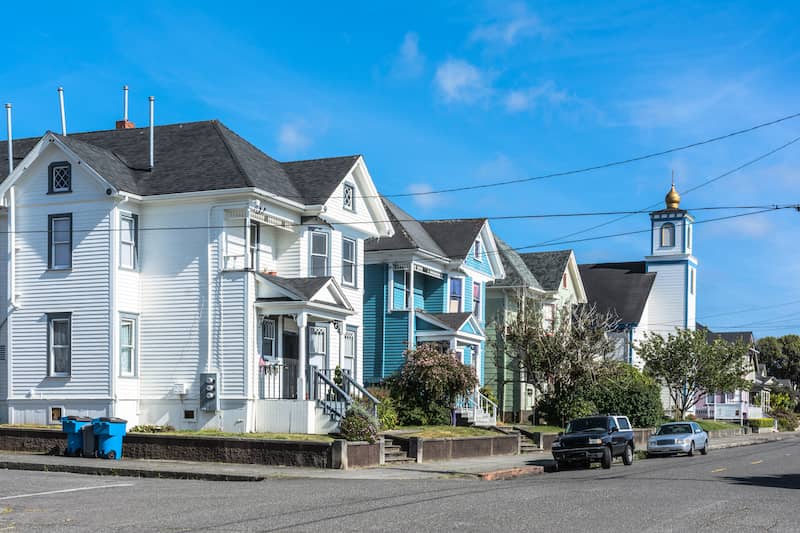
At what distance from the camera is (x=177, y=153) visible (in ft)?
109

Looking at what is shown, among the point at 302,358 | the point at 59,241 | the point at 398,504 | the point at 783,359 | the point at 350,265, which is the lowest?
the point at 783,359

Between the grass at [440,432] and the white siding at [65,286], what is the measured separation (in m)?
9.37

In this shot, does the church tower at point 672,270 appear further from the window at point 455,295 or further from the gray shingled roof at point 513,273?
the window at point 455,295

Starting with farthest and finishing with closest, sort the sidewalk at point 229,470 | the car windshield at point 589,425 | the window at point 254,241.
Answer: the window at point 254,241, the car windshield at point 589,425, the sidewalk at point 229,470

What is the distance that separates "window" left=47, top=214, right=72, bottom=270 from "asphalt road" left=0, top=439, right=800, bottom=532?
9.45 metres

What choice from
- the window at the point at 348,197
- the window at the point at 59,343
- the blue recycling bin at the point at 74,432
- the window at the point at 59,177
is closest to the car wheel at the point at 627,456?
the window at the point at 348,197

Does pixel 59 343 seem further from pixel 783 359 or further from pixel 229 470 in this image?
pixel 783 359

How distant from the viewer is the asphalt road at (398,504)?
47.4 ft

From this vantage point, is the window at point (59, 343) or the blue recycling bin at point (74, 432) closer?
the blue recycling bin at point (74, 432)

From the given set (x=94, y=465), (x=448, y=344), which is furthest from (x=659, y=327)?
(x=94, y=465)

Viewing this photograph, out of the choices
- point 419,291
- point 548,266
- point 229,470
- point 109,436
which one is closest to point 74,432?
point 109,436

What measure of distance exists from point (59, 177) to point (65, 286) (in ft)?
11.0

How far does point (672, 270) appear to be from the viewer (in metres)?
76.5

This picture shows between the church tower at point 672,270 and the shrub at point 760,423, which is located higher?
the church tower at point 672,270
